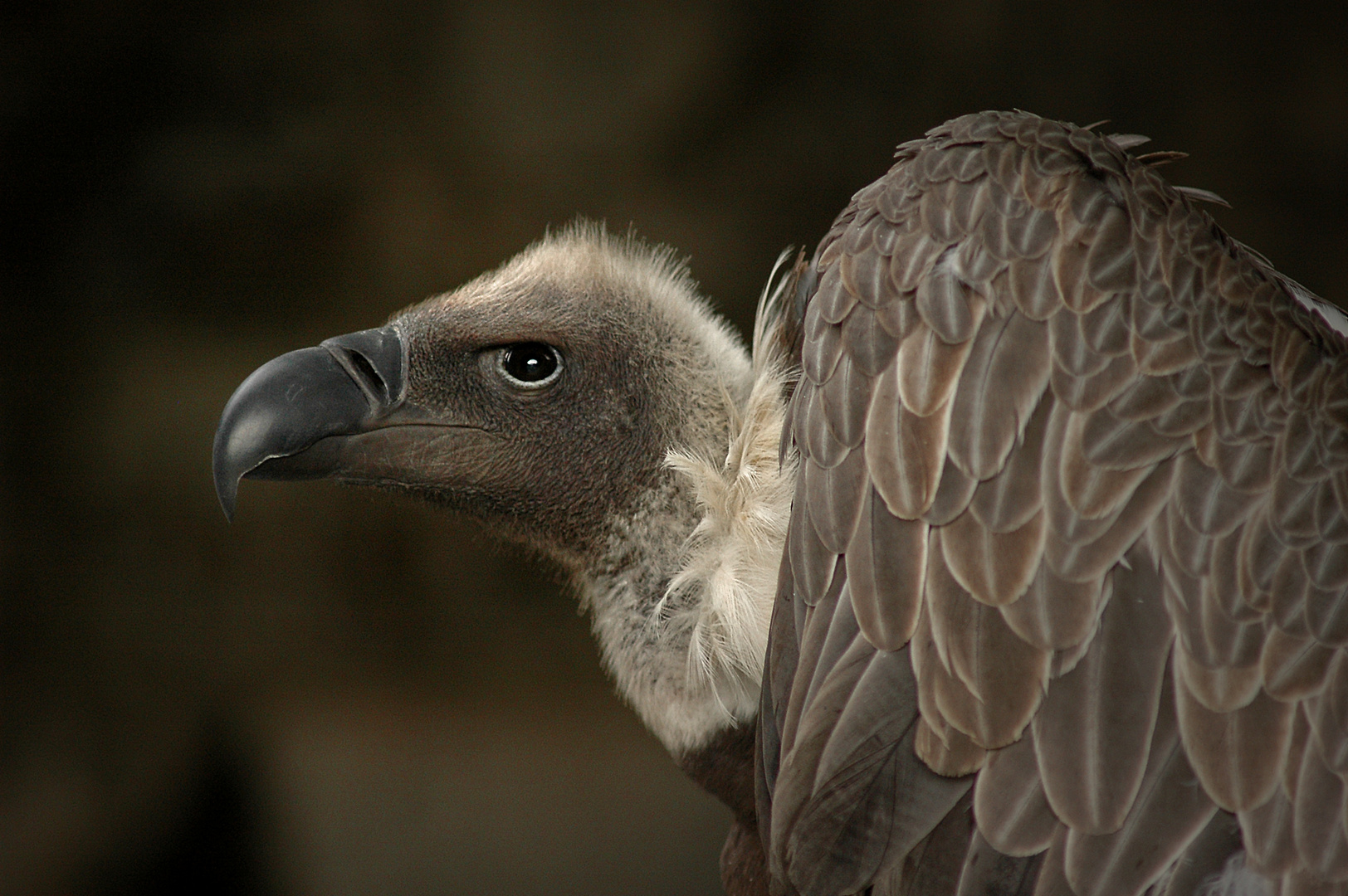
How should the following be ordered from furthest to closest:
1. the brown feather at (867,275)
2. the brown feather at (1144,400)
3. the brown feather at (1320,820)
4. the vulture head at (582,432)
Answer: the vulture head at (582,432) < the brown feather at (867,275) < the brown feather at (1144,400) < the brown feather at (1320,820)

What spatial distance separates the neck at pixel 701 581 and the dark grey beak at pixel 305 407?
0.42 m

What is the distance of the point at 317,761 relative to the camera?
14.1 feet

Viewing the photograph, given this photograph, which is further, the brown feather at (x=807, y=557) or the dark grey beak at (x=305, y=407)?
the dark grey beak at (x=305, y=407)

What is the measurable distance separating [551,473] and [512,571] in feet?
8.78

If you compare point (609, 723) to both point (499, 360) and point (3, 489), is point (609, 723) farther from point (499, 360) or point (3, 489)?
point (499, 360)

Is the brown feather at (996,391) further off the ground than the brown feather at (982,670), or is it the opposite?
the brown feather at (996,391)

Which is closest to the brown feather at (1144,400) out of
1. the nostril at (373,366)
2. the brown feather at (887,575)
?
the brown feather at (887,575)

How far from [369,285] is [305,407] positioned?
8.77ft

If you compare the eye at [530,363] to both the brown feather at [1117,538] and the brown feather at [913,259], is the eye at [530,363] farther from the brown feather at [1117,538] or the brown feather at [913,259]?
the brown feather at [1117,538]

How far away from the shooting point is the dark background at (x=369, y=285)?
395 cm

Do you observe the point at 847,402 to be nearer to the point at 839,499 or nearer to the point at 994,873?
the point at 839,499

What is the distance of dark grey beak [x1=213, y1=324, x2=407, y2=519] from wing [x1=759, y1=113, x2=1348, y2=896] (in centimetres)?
78

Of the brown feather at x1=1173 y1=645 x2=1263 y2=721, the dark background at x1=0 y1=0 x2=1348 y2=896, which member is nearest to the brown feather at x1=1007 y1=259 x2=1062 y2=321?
the brown feather at x1=1173 y1=645 x2=1263 y2=721

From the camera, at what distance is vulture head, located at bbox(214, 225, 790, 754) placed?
1.51m
